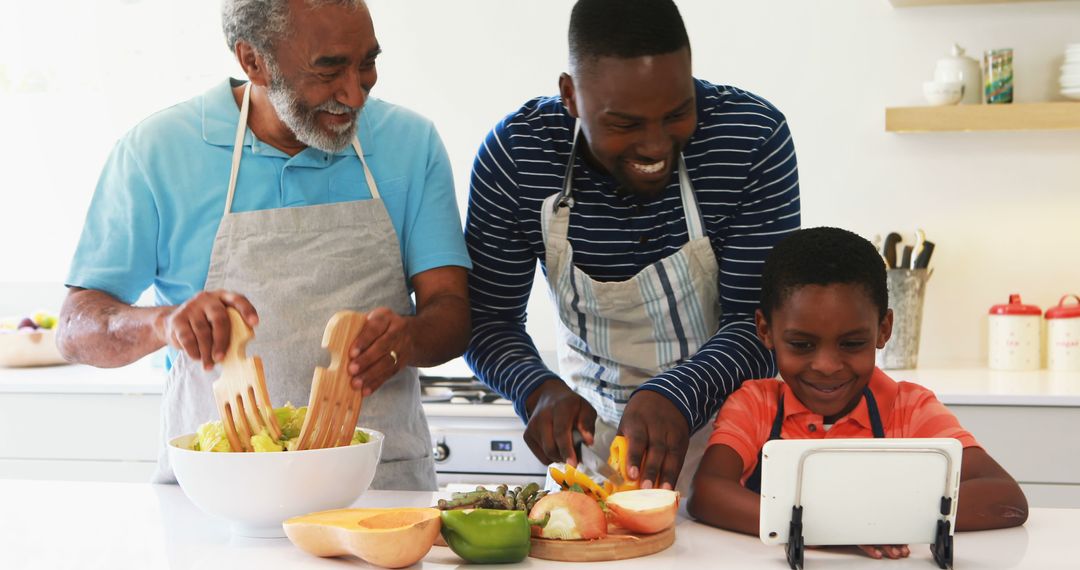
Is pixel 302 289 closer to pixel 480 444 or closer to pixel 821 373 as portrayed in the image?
pixel 821 373

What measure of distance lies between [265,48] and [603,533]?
868mm

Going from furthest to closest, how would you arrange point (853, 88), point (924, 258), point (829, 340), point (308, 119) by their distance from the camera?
1. point (853, 88)
2. point (924, 258)
3. point (308, 119)
4. point (829, 340)

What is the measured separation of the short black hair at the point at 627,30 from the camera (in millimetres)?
1383

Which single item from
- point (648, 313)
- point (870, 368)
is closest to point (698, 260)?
point (648, 313)

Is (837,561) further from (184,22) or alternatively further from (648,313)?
(184,22)

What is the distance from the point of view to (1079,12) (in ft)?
9.41

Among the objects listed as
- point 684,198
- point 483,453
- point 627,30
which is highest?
point 627,30

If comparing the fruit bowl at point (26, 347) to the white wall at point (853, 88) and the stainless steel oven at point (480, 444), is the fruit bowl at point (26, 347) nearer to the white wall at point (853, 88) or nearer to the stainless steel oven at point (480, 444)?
the white wall at point (853, 88)

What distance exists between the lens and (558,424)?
4.68 feet

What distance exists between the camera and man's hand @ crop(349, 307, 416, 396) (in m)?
1.30

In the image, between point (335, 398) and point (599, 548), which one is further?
point (335, 398)

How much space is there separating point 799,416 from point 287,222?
30.9 inches

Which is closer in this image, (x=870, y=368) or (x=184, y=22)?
(x=870, y=368)

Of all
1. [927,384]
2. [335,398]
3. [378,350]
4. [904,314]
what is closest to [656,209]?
[378,350]
